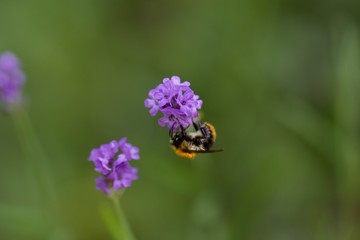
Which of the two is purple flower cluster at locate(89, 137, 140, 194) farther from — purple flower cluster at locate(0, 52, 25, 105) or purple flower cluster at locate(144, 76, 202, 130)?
purple flower cluster at locate(0, 52, 25, 105)

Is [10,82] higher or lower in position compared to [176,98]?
higher

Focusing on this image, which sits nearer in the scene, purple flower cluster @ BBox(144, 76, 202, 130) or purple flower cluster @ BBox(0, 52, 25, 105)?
purple flower cluster @ BBox(144, 76, 202, 130)

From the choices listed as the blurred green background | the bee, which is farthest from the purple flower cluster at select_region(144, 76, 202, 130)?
the blurred green background

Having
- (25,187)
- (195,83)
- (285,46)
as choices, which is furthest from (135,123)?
(285,46)

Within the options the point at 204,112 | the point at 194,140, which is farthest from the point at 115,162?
the point at 204,112

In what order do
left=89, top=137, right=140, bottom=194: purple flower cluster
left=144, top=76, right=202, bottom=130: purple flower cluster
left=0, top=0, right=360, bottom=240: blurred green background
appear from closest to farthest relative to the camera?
1. left=144, top=76, right=202, bottom=130: purple flower cluster
2. left=89, top=137, right=140, bottom=194: purple flower cluster
3. left=0, top=0, right=360, bottom=240: blurred green background

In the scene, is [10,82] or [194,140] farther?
[10,82]

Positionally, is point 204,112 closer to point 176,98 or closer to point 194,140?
point 194,140
